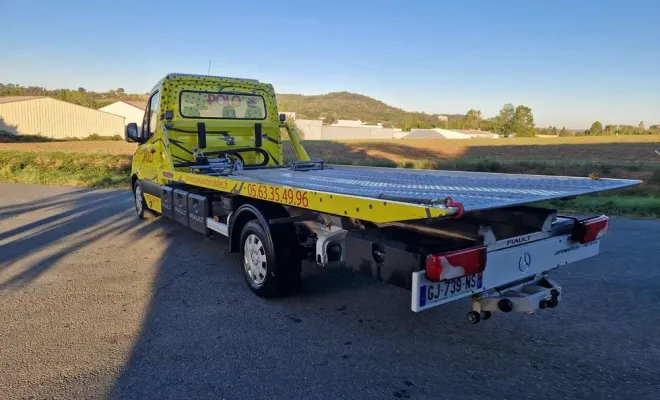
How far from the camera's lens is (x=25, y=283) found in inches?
220

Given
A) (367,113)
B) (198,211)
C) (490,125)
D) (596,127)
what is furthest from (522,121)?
(198,211)

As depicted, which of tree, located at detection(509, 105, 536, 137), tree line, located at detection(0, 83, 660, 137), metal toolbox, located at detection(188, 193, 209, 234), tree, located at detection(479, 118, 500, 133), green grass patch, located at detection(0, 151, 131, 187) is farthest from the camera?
tree, located at detection(479, 118, 500, 133)

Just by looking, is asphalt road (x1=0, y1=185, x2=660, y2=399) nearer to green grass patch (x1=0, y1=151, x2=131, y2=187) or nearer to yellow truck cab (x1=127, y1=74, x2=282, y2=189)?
yellow truck cab (x1=127, y1=74, x2=282, y2=189)

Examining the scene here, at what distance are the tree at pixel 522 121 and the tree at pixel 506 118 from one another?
145 centimetres

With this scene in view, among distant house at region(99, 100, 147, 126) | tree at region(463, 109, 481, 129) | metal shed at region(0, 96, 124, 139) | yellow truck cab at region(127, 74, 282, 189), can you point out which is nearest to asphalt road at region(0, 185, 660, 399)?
yellow truck cab at region(127, 74, 282, 189)

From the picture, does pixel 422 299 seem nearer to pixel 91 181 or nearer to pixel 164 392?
pixel 164 392

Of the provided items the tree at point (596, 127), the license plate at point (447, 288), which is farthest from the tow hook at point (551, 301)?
the tree at point (596, 127)

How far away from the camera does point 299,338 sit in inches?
161

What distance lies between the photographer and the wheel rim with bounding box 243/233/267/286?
4883 millimetres

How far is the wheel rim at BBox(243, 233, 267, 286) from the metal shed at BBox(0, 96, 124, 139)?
66408mm

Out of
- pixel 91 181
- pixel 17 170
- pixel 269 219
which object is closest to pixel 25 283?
pixel 269 219

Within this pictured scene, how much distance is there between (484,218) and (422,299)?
1029mm

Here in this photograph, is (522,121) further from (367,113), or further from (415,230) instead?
(415,230)

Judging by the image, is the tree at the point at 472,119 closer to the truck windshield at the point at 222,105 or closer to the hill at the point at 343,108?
the hill at the point at 343,108
